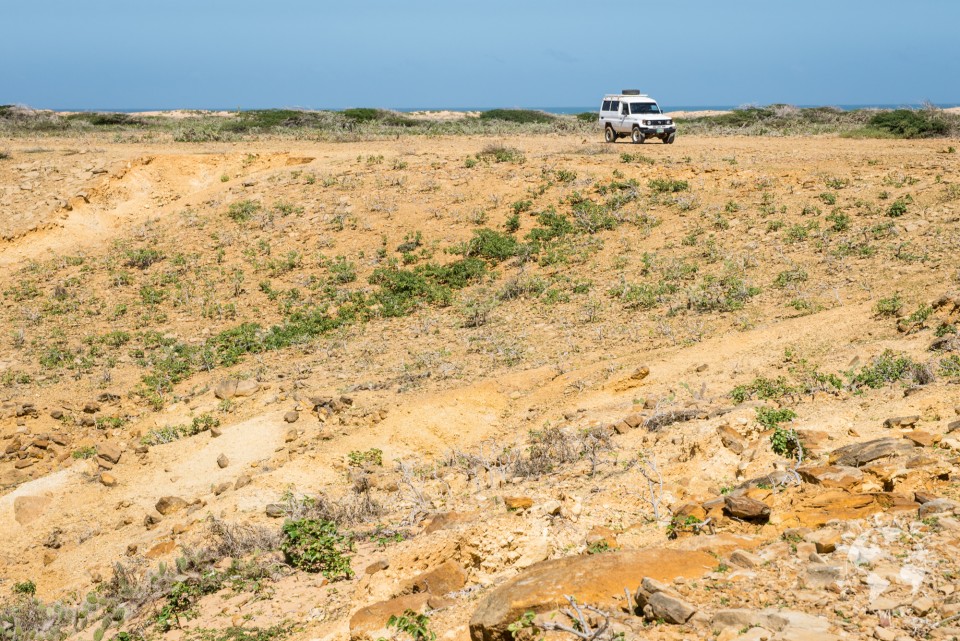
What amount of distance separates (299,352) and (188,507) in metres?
4.79

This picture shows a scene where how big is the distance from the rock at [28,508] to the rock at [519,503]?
558cm

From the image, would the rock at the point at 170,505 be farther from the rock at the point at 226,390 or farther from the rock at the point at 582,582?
the rock at the point at 582,582

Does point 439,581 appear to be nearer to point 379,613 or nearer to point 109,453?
point 379,613

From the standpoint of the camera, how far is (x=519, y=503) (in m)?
5.97

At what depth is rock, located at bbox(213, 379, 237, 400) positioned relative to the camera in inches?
427

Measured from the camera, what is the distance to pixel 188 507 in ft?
26.6

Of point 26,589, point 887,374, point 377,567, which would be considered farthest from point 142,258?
point 887,374

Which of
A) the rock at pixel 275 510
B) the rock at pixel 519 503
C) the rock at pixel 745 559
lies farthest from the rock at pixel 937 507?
the rock at pixel 275 510

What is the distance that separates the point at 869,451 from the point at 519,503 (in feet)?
8.23

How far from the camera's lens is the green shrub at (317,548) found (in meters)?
5.90

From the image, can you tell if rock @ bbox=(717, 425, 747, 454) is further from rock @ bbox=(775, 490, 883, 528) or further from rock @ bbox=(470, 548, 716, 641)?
rock @ bbox=(470, 548, 716, 641)

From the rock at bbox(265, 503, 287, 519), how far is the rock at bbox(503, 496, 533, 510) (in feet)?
7.89

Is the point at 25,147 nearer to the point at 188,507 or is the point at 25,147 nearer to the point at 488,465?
the point at 188,507

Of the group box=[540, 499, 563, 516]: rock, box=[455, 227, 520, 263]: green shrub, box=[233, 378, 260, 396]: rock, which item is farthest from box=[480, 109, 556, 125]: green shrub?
box=[540, 499, 563, 516]: rock
